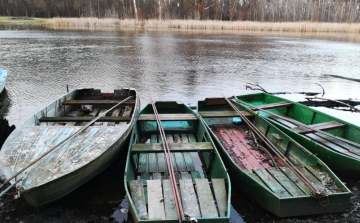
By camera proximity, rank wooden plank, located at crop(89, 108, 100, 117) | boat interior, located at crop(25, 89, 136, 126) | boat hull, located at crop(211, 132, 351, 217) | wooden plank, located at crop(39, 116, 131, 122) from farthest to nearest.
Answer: wooden plank, located at crop(89, 108, 100, 117) → boat interior, located at crop(25, 89, 136, 126) → wooden plank, located at crop(39, 116, 131, 122) → boat hull, located at crop(211, 132, 351, 217)

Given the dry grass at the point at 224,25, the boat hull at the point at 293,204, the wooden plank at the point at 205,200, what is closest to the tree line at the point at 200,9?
the dry grass at the point at 224,25

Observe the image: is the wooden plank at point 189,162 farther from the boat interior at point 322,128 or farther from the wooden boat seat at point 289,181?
the boat interior at point 322,128

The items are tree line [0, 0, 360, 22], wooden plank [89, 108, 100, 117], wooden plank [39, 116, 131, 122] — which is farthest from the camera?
tree line [0, 0, 360, 22]

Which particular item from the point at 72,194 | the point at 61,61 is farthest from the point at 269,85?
the point at 61,61

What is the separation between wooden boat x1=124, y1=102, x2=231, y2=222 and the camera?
3986mm

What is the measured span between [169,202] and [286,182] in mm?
2070

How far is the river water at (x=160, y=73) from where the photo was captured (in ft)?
17.8

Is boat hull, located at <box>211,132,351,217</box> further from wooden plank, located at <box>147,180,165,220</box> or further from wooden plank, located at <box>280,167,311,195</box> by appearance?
wooden plank, located at <box>147,180,165,220</box>

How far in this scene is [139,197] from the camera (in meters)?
4.27

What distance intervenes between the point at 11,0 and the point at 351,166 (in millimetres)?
76133

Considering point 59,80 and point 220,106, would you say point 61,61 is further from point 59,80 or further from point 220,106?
point 220,106

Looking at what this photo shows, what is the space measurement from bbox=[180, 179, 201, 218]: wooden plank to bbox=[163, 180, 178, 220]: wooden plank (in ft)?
0.53

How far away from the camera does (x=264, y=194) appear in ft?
14.2

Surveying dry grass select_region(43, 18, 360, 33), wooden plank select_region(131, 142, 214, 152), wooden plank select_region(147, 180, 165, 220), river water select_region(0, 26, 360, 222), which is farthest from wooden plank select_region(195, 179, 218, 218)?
dry grass select_region(43, 18, 360, 33)
